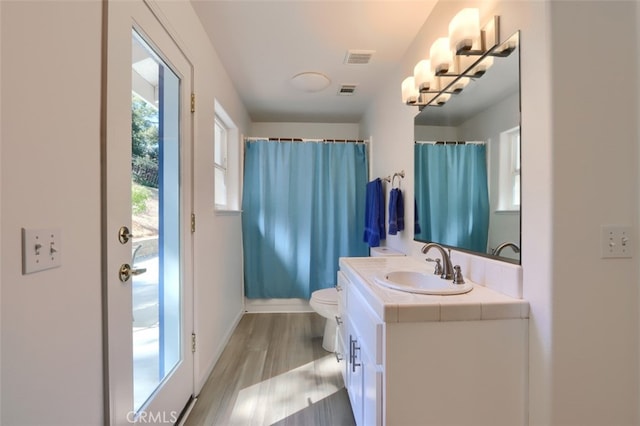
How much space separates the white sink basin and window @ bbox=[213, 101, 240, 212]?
1.76 meters

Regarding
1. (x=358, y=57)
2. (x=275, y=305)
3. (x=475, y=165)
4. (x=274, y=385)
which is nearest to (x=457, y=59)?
(x=475, y=165)

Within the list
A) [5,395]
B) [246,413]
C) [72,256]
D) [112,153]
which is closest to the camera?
[5,395]

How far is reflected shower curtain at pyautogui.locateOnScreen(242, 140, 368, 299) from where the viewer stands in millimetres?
3039

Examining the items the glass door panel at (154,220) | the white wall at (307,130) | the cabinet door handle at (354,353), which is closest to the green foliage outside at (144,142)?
the glass door panel at (154,220)

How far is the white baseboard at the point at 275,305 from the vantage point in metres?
3.10

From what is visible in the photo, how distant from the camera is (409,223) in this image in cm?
204

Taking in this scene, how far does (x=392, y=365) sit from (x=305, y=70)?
2.20 metres

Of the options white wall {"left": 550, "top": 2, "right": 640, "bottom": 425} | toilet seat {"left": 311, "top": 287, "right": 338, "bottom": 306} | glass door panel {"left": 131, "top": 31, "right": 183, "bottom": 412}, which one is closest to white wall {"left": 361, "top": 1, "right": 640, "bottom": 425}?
white wall {"left": 550, "top": 2, "right": 640, "bottom": 425}

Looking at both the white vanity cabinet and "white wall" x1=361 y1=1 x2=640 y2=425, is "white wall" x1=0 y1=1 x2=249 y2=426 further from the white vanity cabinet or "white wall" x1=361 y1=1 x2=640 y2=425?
"white wall" x1=361 y1=1 x2=640 y2=425

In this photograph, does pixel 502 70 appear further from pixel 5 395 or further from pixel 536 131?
pixel 5 395

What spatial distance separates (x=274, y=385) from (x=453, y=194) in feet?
5.20

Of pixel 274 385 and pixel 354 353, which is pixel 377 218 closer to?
pixel 354 353

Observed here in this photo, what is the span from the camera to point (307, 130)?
3605mm

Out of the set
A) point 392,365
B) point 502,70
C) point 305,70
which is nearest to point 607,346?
point 392,365
